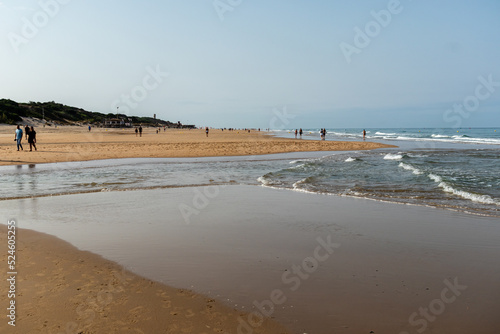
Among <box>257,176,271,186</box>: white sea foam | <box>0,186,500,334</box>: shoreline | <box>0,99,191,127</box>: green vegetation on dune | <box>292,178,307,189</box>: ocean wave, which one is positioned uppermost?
<box>0,99,191,127</box>: green vegetation on dune

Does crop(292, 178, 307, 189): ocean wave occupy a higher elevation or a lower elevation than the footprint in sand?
lower

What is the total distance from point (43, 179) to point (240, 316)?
15.2m

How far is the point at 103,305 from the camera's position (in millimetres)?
4430

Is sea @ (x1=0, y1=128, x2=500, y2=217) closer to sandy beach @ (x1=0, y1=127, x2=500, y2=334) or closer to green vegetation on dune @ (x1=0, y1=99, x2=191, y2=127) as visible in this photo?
sandy beach @ (x1=0, y1=127, x2=500, y2=334)

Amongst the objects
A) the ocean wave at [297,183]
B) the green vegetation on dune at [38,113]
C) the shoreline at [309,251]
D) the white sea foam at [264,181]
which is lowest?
the white sea foam at [264,181]

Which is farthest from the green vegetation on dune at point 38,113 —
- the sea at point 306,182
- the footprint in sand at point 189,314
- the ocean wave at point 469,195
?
the footprint in sand at point 189,314

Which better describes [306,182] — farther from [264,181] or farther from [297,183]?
[264,181]

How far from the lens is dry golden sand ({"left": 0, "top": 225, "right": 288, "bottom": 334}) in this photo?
397 centimetres

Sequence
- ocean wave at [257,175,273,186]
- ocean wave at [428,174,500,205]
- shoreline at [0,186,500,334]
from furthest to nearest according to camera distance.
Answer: ocean wave at [257,175,273,186]
ocean wave at [428,174,500,205]
shoreline at [0,186,500,334]

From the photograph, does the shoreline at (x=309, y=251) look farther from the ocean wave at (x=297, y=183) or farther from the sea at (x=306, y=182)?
the ocean wave at (x=297, y=183)

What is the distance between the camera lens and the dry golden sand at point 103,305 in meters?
3.97

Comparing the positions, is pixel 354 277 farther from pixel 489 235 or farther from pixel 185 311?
pixel 489 235

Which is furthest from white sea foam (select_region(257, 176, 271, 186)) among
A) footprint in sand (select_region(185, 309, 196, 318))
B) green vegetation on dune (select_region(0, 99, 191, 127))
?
green vegetation on dune (select_region(0, 99, 191, 127))

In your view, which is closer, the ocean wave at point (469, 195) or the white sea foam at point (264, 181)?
the ocean wave at point (469, 195)
